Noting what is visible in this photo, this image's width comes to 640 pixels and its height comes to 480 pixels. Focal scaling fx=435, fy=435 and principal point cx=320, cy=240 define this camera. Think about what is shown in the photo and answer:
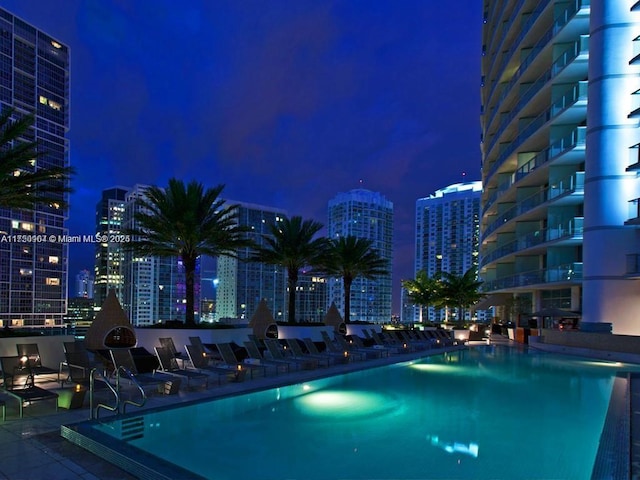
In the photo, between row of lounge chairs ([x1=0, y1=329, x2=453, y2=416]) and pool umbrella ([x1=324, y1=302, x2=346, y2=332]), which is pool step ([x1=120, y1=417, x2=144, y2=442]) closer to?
row of lounge chairs ([x1=0, y1=329, x2=453, y2=416])

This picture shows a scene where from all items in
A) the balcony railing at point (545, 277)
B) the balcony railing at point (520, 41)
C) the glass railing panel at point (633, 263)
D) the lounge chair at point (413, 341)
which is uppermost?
the balcony railing at point (520, 41)

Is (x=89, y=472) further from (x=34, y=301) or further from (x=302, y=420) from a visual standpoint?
(x=34, y=301)

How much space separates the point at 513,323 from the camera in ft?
114

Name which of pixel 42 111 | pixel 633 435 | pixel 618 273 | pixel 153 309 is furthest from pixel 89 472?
pixel 42 111

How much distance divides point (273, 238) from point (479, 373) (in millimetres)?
13065

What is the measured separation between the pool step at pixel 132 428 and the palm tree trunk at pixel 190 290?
963 centimetres

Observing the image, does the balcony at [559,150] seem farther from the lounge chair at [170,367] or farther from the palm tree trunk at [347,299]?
the lounge chair at [170,367]

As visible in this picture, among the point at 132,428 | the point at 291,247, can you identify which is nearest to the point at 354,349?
the point at 291,247

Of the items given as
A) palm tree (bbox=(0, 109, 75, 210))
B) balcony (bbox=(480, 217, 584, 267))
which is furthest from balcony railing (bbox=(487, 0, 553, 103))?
A: palm tree (bbox=(0, 109, 75, 210))

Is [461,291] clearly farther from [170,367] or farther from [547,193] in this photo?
[170,367]

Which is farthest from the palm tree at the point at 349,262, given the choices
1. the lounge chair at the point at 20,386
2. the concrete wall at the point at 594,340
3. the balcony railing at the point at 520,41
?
the lounge chair at the point at 20,386

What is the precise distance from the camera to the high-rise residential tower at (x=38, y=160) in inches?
3046

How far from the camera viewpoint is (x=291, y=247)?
2258 cm

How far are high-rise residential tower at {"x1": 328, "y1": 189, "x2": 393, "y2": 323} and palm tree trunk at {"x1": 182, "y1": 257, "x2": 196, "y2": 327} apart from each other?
8552 centimetres
